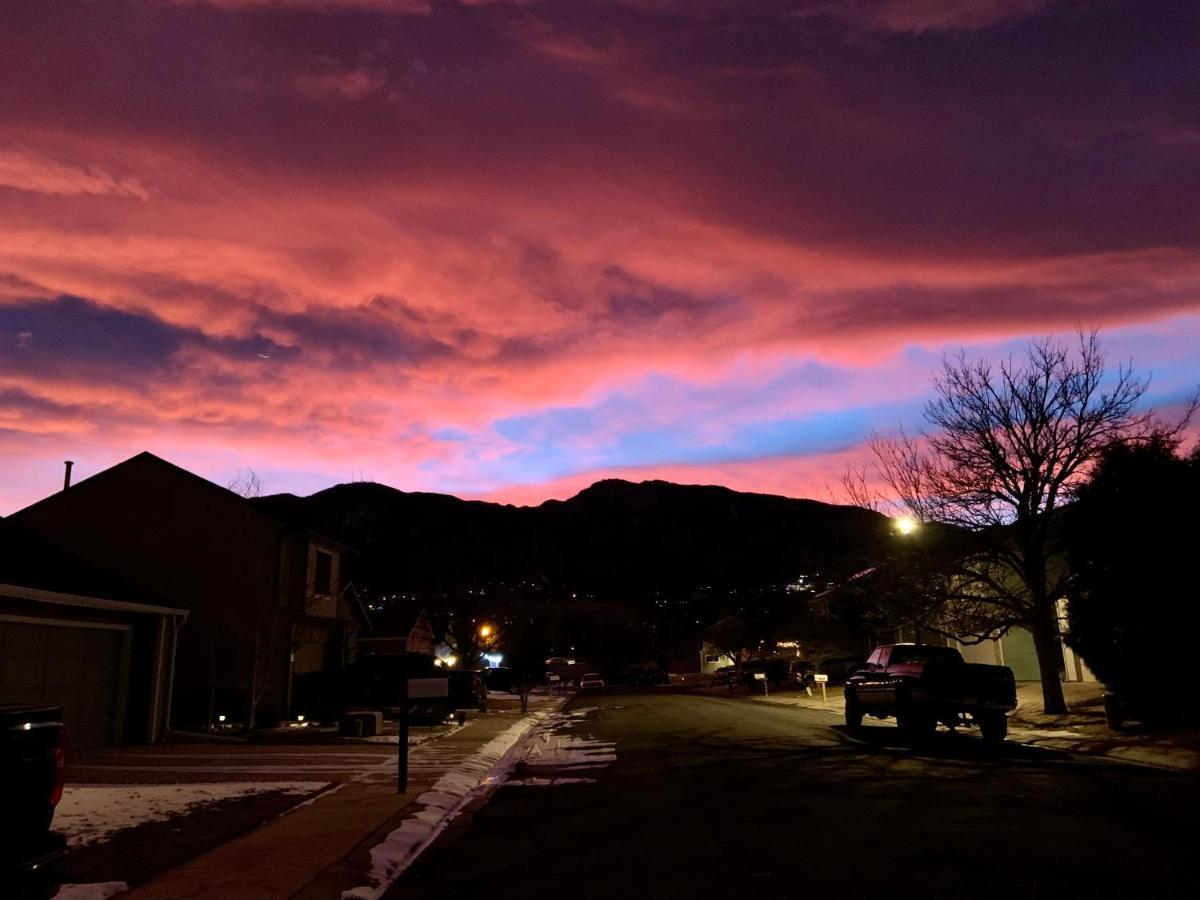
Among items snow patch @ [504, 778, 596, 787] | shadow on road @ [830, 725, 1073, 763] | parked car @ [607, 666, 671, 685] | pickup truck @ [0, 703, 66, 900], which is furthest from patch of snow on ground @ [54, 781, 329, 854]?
parked car @ [607, 666, 671, 685]

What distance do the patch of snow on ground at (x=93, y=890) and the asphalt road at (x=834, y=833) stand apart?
6.92 feet

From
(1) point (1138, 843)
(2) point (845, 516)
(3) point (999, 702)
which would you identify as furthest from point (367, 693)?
(1) point (1138, 843)

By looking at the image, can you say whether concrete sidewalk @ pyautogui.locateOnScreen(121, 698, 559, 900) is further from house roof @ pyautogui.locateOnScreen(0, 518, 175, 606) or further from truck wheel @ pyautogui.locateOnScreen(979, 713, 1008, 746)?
truck wheel @ pyautogui.locateOnScreen(979, 713, 1008, 746)

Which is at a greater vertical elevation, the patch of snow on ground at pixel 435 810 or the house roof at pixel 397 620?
the house roof at pixel 397 620

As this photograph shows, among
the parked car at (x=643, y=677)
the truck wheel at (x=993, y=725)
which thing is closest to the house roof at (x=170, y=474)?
the truck wheel at (x=993, y=725)

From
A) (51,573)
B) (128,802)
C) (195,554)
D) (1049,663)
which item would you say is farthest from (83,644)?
(1049,663)

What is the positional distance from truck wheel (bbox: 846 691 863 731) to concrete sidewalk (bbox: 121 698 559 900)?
1120 centimetres

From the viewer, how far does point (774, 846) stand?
805 cm

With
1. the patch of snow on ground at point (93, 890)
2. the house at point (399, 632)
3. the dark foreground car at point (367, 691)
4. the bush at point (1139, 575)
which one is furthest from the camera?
the house at point (399, 632)

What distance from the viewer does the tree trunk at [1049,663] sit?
20625 mm

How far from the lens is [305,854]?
26.9ft

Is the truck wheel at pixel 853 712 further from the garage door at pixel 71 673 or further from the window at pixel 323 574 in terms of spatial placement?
the window at pixel 323 574

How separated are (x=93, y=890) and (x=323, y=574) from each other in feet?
79.7

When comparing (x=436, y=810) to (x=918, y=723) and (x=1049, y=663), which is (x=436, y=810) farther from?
(x=1049, y=663)
